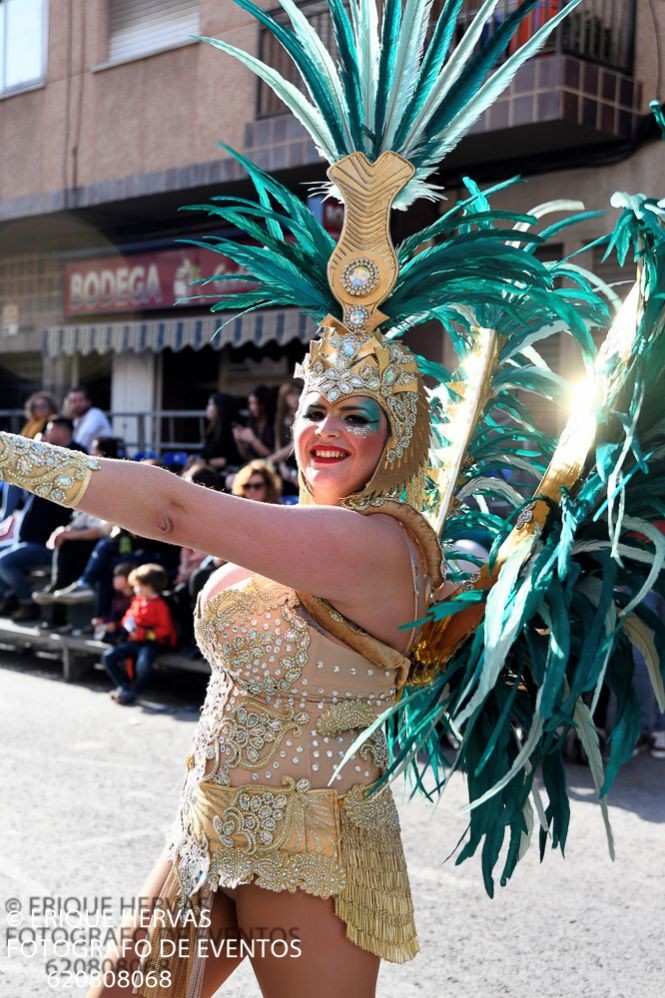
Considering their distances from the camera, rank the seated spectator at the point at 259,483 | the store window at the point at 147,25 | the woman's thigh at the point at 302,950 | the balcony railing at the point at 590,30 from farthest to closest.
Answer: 1. the store window at the point at 147,25
2. the balcony railing at the point at 590,30
3. the seated spectator at the point at 259,483
4. the woman's thigh at the point at 302,950

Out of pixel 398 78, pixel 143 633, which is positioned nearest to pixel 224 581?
pixel 398 78

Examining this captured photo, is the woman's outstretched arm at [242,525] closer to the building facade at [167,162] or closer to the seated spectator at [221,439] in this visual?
the seated spectator at [221,439]

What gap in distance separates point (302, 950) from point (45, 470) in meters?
1.00

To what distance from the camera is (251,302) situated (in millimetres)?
2701

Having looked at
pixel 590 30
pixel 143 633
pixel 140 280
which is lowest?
pixel 143 633

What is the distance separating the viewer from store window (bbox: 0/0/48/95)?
1462 cm

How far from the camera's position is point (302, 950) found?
219 cm

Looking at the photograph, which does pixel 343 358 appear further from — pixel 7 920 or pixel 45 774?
pixel 45 774

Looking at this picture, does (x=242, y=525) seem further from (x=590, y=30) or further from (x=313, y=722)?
(x=590, y=30)

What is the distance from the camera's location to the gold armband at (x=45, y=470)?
1940 millimetres

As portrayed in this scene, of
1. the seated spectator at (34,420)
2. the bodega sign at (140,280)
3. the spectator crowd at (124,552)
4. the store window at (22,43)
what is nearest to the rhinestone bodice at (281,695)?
the spectator crowd at (124,552)

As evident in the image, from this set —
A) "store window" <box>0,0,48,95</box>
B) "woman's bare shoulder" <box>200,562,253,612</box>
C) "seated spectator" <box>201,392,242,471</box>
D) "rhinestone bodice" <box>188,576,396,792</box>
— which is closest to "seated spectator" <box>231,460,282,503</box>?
"seated spectator" <box>201,392,242,471</box>

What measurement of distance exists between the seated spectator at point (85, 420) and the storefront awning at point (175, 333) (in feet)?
3.98

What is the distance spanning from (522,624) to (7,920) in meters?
2.88
